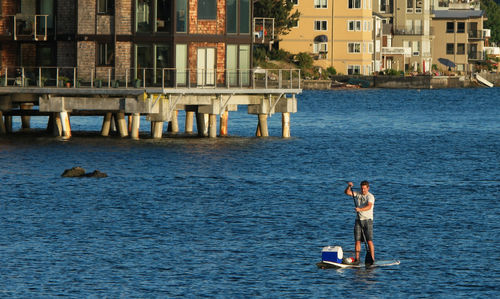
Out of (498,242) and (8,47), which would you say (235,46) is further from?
(498,242)

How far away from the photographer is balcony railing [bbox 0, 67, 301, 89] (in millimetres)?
76312

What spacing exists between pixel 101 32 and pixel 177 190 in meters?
24.2

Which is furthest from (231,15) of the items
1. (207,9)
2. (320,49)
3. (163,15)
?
(320,49)

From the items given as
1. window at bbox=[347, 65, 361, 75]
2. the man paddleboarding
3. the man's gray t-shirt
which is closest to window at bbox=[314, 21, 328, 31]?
window at bbox=[347, 65, 361, 75]

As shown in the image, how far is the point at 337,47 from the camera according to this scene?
19175 cm

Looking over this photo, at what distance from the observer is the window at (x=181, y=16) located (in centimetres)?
7725

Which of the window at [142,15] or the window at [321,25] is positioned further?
the window at [321,25]

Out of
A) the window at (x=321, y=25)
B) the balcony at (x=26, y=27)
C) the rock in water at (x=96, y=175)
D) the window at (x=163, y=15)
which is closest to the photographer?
the rock in water at (x=96, y=175)

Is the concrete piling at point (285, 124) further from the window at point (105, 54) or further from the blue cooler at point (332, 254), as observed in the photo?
the blue cooler at point (332, 254)

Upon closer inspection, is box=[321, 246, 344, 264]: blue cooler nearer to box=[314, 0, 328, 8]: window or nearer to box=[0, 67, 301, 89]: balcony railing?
box=[0, 67, 301, 89]: balcony railing

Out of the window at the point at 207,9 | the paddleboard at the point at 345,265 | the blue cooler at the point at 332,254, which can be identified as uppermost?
the window at the point at 207,9

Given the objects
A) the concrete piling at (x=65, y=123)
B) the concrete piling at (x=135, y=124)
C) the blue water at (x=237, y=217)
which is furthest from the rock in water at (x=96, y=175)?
the concrete piling at (x=65, y=123)

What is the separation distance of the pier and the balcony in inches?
97.9

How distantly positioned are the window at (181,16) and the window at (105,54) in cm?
501
